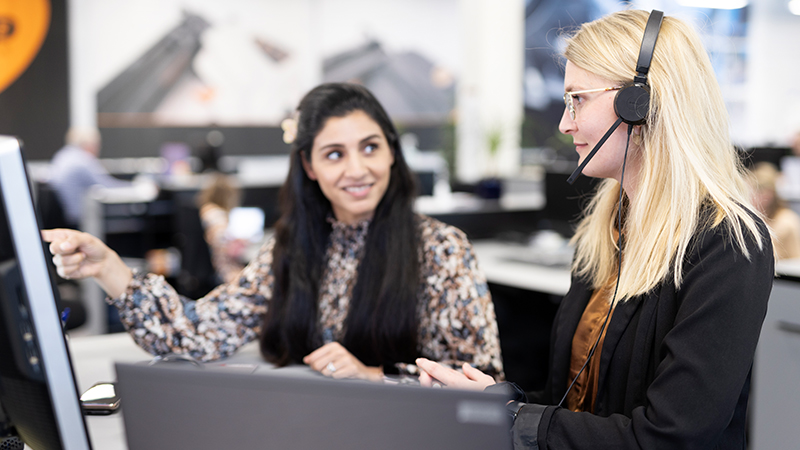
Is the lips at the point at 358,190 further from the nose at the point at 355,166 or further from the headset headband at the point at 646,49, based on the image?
the headset headband at the point at 646,49

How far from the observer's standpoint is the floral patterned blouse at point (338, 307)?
1.50 m

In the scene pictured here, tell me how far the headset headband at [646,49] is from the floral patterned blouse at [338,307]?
0.68 metres

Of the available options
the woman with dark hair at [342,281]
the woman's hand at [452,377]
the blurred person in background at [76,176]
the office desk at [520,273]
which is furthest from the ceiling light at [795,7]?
the woman's hand at [452,377]

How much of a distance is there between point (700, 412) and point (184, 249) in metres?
3.80

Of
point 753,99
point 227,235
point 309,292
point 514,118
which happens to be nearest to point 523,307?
point 227,235

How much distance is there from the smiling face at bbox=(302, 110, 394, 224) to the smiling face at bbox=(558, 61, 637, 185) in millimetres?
616

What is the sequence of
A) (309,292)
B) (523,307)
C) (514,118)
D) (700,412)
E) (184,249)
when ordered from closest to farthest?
(700,412) → (309,292) → (523,307) → (184,249) → (514,118)

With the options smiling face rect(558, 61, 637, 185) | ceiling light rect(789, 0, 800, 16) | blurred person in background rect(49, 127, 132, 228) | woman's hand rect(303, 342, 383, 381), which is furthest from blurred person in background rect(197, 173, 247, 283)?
ceiling light rect(789, 0, 800, 16)

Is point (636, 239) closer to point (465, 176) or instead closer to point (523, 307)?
point (523, 307)

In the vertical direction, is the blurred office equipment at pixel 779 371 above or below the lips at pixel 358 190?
below

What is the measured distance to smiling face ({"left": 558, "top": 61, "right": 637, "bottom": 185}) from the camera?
104 cm

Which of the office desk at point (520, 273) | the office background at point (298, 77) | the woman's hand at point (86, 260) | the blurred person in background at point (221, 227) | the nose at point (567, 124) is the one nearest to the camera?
the nose at point (567, 124)

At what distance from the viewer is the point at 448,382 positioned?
98 centimetres

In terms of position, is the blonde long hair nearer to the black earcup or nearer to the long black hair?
the black earcup
